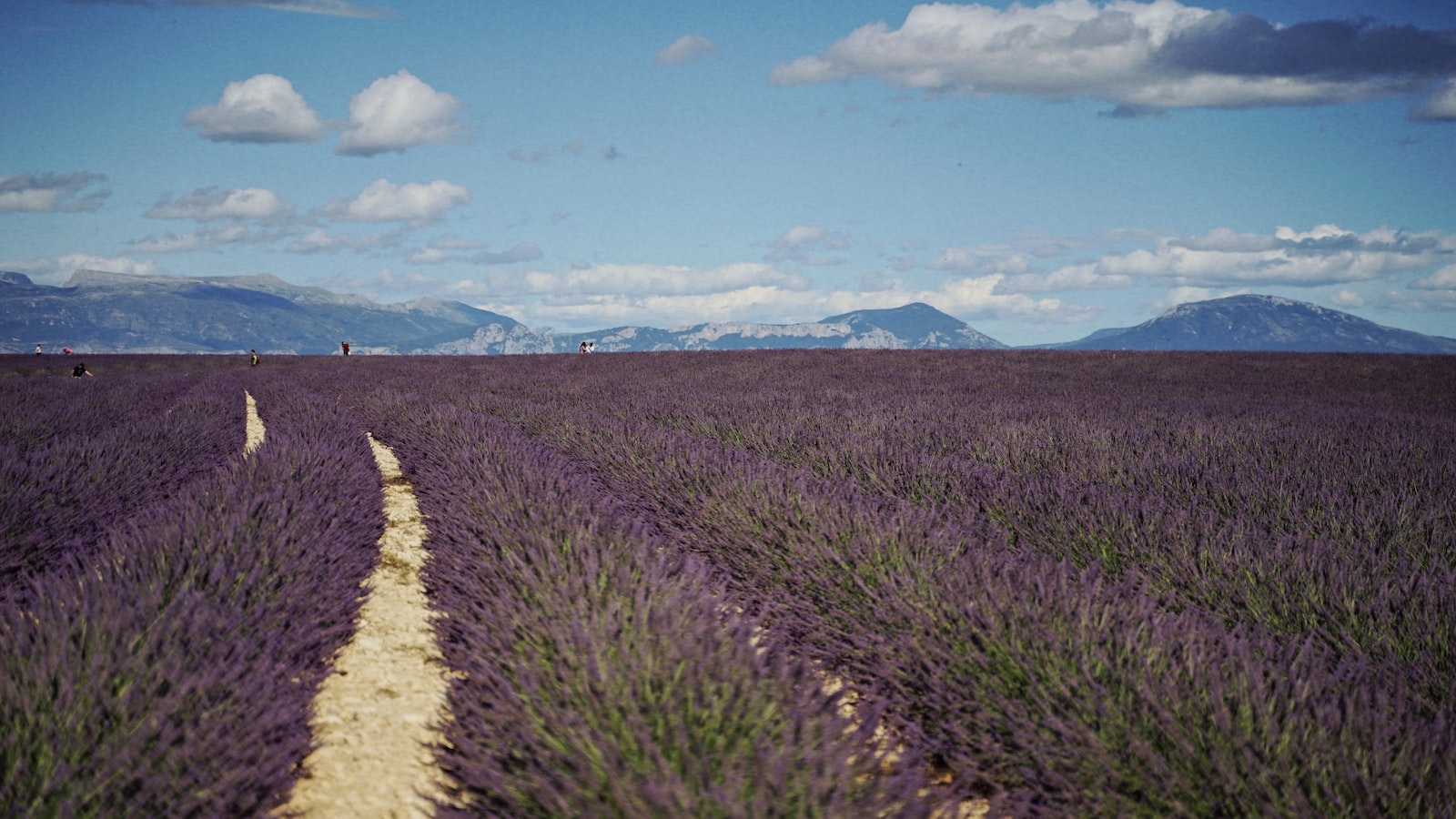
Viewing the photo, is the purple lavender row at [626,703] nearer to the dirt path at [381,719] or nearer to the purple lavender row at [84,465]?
the dirt path at [381,719]

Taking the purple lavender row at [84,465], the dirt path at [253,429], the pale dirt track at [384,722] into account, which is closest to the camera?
the pale dirt track at [384,722]

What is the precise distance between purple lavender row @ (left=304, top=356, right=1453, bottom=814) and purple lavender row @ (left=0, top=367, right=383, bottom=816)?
62.7 inches

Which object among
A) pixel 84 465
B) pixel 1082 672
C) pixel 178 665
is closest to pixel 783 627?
pixel 1082 672

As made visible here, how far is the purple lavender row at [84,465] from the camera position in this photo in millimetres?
3326

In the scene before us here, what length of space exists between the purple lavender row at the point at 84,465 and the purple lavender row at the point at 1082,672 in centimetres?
292

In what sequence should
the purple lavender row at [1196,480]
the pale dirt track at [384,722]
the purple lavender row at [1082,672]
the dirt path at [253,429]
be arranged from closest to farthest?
1. the purple lavender row at [1082,672]
2. the pale dirt track at [384,722]
3. the purple lavender row at [1196,480]
4. the dirt path at [253,429]

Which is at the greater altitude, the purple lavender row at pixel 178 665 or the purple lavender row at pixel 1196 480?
the purple lavender row at pixel 1196 480

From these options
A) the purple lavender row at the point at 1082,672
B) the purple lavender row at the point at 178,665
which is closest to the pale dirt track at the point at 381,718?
the purple lavender row at the point at 178,665

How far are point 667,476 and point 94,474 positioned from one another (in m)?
3.18

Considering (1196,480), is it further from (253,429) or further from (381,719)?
(253,429)

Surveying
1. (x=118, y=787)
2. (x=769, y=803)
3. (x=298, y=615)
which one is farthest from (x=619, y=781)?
(x=298, y=615)

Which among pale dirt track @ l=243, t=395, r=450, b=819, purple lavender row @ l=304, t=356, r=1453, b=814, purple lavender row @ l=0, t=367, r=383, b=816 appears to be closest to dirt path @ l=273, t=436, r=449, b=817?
pale dirt track @ l=243, t=395, r=450, b=819

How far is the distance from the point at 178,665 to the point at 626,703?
105 centimetres

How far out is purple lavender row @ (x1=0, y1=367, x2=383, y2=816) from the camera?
146cm
